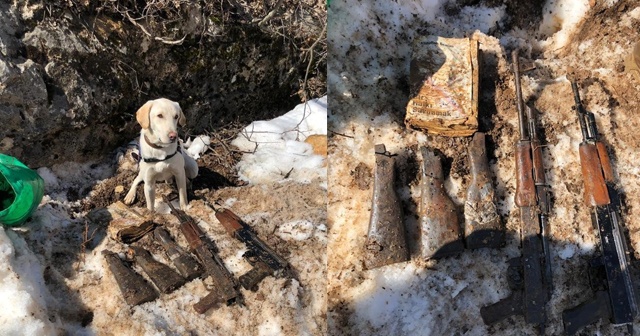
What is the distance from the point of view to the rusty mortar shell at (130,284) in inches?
142

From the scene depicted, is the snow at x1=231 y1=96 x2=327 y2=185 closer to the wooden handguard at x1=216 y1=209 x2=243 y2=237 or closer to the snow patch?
the snow patch

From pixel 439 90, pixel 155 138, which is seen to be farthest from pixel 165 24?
→ pixel 439 90

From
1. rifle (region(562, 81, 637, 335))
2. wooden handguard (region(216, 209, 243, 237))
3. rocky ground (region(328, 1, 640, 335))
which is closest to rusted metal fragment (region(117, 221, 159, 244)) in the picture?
wooden handguard (region(216, 209, 243, 237))

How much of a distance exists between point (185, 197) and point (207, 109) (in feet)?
4.62

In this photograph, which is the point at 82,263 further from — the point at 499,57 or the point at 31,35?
the point at 499,57

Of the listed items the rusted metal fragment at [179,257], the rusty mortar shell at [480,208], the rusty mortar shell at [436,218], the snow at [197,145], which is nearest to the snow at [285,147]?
the snow at [197,145]

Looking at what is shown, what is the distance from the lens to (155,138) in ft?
12.9

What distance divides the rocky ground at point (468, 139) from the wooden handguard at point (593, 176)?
0.41 feet

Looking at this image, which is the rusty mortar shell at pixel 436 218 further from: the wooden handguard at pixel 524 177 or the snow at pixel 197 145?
the snow at pixel 197 145

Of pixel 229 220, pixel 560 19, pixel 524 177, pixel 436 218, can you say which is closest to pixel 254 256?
pixel 229 220

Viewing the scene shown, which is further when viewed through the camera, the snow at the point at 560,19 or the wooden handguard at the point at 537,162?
the snow at the point at 560,19

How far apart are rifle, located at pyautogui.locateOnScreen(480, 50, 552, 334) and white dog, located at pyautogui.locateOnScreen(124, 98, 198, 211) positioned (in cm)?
270

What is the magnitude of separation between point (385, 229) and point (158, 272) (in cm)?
175

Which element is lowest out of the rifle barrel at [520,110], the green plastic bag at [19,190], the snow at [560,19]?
the green plastic bag at [19,190]
